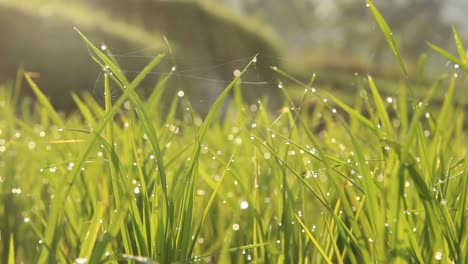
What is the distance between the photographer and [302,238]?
64 cm

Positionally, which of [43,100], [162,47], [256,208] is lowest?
[256,208]

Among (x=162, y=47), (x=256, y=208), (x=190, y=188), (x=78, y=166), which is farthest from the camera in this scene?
(x=162, y=47)

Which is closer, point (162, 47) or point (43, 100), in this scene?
point (43, 100)

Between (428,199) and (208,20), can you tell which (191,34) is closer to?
(208,20)

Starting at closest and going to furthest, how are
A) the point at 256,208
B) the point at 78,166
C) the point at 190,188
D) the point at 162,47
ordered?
the point at 78,166, the point at 190,188, the point at 256,208, the point at 162,47

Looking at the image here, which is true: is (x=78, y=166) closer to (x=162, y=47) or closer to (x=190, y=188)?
(x=190, y=188)

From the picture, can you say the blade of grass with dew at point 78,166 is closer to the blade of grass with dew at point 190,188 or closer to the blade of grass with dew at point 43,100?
the blade of grass with dew at point 190,188

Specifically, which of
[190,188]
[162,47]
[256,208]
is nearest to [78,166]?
[190,188]

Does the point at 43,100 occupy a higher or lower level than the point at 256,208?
higher

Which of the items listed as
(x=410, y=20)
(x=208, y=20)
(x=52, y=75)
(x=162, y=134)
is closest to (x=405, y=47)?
(x=410, y=20)

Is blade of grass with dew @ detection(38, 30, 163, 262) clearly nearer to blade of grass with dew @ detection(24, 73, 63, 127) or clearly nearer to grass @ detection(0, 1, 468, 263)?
grass @ detection(0, 1, 468, 263)

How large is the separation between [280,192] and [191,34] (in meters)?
10.8

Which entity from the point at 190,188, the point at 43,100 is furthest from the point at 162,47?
the point at 190,188

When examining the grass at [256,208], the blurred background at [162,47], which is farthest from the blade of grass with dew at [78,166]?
the blurred background at [162,47]
